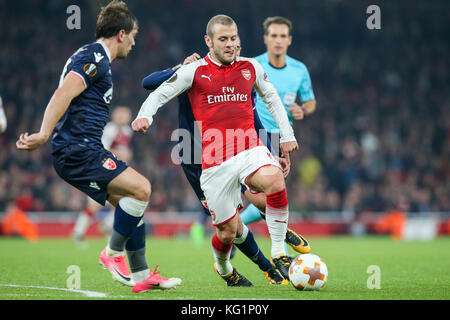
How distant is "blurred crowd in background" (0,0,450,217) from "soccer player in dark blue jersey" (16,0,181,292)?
11.7 m

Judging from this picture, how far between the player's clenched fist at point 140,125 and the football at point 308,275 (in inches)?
67.4

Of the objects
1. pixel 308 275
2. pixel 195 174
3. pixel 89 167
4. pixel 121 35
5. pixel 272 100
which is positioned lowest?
pixel 308 275

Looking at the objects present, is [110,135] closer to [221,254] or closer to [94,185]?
[221,254]

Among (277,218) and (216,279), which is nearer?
(277,218)

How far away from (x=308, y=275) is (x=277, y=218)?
60cm

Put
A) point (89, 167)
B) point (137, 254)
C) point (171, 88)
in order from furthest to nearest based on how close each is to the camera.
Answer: point (171, 88), point (137, 254), point (89, 167)

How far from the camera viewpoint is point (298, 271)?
540 centimetres

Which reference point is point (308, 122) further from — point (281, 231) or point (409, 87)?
point (281, 231)

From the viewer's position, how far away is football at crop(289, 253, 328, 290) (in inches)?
212

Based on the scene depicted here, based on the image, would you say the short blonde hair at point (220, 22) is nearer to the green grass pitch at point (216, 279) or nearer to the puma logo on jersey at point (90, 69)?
the puma logo on jersey at point (90, 69)

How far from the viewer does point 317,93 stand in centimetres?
2228

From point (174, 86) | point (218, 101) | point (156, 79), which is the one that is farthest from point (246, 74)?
point (156, 79)

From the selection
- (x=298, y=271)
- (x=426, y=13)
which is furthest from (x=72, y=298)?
(x=426, y=13)

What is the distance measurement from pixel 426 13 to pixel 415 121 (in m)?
4.99
